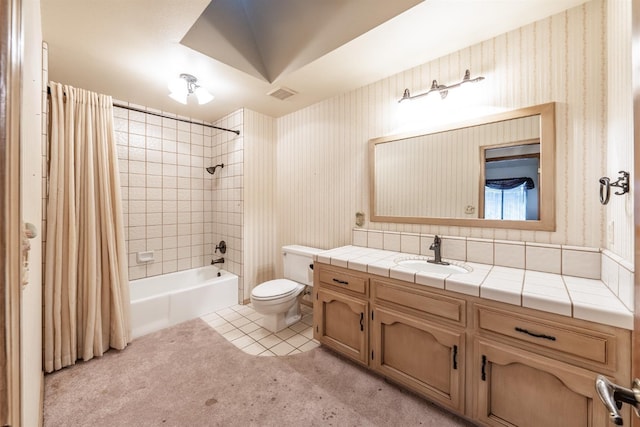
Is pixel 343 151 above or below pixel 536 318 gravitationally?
above

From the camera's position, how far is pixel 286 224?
314 centimetres

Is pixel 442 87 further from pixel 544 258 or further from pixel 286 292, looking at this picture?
pixel 286 292

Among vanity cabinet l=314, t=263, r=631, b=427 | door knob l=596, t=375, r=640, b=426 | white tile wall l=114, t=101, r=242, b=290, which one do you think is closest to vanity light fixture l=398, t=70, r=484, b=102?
vanity cabinet l=314, t=263, r=631, b=427

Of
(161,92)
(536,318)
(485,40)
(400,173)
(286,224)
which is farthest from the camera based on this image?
(286,224)

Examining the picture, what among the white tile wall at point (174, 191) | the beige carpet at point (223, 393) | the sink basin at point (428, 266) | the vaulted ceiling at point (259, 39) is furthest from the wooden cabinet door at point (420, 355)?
the white tile wall at point (174, 191)

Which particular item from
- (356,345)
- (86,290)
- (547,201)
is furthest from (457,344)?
(86,290)

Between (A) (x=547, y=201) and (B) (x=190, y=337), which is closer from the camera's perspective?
(A) (x=547, y=201)

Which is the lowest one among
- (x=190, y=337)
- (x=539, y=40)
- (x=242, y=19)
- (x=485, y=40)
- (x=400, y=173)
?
(x=190, y=337)

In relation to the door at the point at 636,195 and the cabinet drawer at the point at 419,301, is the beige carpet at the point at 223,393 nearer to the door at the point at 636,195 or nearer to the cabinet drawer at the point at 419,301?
the cabinet drawer at the point at 419,301

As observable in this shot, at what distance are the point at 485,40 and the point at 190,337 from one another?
328 centimetres

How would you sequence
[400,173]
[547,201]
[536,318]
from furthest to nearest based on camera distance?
[400,173]
[547,201]
[536,318]

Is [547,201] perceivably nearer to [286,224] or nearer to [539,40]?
[539,40]

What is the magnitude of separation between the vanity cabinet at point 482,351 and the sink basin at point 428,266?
1.01 ft

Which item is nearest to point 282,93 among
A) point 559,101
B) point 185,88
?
point 185,88
